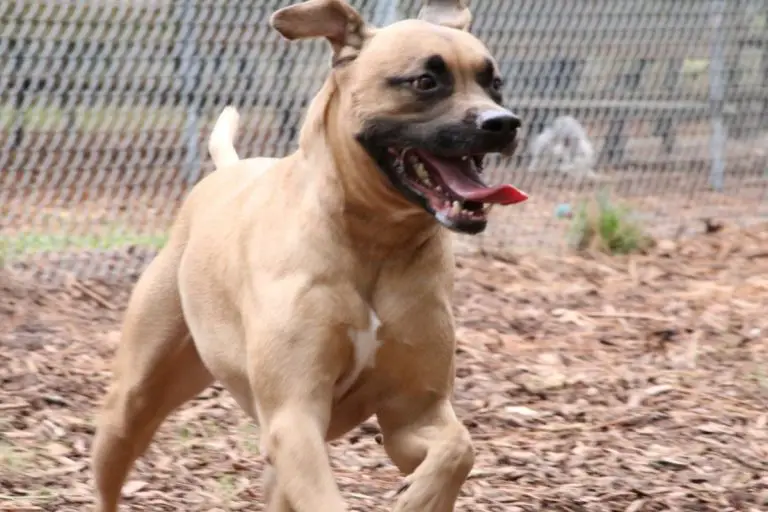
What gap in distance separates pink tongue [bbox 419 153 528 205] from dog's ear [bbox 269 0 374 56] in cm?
45

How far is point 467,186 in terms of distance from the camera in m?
3.50

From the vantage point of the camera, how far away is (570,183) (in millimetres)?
10531

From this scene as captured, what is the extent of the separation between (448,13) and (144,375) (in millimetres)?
1499

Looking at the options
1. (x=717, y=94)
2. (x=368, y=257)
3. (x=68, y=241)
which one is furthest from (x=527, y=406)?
(x=717, y=94)

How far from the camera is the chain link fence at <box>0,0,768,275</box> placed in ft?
26.2

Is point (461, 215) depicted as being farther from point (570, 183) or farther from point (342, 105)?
point (570, 183)

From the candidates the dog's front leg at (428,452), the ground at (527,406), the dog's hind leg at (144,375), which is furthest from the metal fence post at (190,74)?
the dog's front leg at (428,452)

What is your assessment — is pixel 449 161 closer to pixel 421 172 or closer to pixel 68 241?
pixel 421 172

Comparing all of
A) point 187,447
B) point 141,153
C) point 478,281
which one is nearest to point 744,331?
point 478,281

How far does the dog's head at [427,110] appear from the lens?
3406 mm

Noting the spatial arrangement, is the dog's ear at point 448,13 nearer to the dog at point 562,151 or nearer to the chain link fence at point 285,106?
the chain link fence at point 285,106

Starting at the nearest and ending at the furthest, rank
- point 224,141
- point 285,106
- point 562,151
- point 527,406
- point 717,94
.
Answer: point 224,141
point 527,406
point 285,106
point 562,151
point 717,94

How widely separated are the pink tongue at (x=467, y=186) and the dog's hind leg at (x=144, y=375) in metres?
1.22

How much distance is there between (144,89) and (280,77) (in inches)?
37.6
